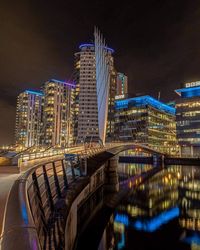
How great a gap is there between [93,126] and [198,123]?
6267 cm

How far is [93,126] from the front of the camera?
131 m

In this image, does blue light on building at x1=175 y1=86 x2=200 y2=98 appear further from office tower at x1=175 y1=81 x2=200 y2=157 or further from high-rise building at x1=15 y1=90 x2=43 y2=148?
high-rise building at x1=15 y1=90 x2=43 y2=148

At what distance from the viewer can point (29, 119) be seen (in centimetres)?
16762

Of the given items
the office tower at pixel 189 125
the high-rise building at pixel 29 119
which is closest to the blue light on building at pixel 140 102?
the office tower at pixel 189 125

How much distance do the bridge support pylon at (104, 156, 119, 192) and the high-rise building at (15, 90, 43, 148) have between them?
428 feet

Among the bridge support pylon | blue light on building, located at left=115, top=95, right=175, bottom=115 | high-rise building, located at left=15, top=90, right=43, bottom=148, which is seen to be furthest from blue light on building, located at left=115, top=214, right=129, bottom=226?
high-rise building, located at left=15, top=90, right=43, bottom=148

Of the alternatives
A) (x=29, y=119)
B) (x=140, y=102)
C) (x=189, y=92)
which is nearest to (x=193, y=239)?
(x=189, y=92)

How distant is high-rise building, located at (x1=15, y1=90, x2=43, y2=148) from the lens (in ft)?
537

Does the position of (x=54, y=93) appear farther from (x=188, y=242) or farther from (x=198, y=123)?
(x=188, y=242)

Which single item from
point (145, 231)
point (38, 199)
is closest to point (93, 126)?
point (145, 231)

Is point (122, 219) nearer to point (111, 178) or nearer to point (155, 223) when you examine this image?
point (155, 223)

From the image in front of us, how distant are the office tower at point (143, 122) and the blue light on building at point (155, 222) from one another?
90899 millimetres

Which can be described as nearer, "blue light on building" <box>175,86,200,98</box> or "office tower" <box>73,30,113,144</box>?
"blue light on building" <box>175,86,200,98</box>

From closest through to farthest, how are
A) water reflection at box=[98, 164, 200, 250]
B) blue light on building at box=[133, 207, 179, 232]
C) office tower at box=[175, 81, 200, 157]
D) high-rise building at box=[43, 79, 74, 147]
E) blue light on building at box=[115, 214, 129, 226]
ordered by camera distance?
water reflection at box=[98, 164, 200, 250], blue light on building at box=[133, 207, 179, 232], blue light on building at box=[115, 214, 129, 226], office tower at box=[175, 81, 200, 157], high-rise building at box=[43, 79, 74, 147]
